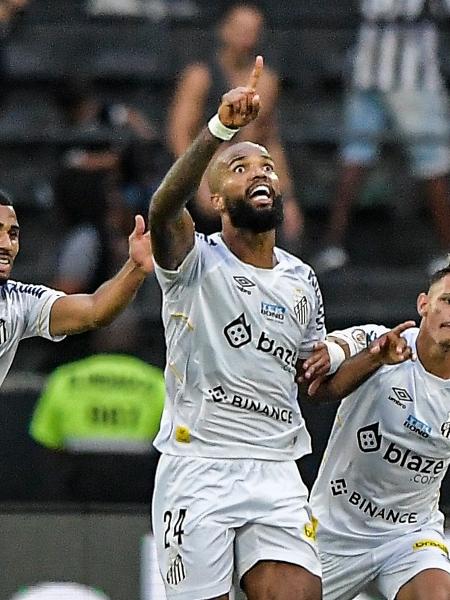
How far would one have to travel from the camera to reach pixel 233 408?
19.4ft

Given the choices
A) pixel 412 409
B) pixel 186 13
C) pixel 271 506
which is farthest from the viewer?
pixel 186 13

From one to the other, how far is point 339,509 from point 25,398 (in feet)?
7.54

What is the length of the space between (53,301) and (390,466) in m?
1.50

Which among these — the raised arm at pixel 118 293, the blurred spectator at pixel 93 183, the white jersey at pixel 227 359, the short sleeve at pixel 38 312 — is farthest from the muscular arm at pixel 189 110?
the white jersey at pixel 227 359

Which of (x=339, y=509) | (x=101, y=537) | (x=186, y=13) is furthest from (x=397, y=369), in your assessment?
(x=186, y=13)

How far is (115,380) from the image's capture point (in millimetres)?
8352

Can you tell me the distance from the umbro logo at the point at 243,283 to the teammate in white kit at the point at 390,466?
21.5 inches

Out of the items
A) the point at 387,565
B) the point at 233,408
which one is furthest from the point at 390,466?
the point at 233,408

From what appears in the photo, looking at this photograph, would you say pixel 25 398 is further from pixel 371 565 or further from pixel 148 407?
pixel 371 565

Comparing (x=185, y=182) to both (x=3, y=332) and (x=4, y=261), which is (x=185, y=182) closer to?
(x=4, y=261)

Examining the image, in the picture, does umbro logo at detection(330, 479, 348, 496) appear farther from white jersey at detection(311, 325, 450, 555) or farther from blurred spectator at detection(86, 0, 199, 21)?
blurred spectator at detection(86, 0, 199, 21)

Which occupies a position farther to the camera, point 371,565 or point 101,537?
point 101,537

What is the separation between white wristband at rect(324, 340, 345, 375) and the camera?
6188 mm

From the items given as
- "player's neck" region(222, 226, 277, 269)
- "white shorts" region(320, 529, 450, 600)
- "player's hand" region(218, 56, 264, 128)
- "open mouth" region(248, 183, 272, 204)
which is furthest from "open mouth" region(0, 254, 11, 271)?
"white shorts" region(320, 529, 450, 600)
